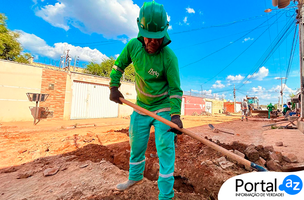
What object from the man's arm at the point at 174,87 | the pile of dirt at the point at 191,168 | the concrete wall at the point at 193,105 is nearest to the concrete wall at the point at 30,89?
the pile of dirt at the point at 191,168

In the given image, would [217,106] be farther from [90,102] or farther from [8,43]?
[8,43]

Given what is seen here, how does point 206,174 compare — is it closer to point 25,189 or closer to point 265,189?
point 265,189

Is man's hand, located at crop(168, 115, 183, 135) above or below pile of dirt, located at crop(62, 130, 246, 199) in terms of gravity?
above

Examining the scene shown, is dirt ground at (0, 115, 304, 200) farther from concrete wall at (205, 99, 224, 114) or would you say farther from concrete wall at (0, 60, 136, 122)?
concrete wall at (205, 99, 224, 114)

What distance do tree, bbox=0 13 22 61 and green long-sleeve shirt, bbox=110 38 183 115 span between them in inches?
754

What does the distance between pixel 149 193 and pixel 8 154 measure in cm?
387

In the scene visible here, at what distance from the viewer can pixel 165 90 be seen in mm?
1852

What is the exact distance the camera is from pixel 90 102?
11875mm


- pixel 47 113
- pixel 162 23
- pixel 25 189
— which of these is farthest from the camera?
pixel 47 113

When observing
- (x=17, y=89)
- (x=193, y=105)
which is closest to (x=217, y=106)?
(x=193, y=105)

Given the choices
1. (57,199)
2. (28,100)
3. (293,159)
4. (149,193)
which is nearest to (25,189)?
(57,199)

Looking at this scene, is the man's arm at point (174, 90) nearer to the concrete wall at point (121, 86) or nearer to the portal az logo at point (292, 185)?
the portal az logo at point (292, 185)

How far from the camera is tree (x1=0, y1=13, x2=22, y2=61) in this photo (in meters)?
14.4

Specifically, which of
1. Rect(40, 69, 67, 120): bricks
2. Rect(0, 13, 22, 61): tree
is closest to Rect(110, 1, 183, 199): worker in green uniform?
Rect(40, 69, 67, 120): bricks
